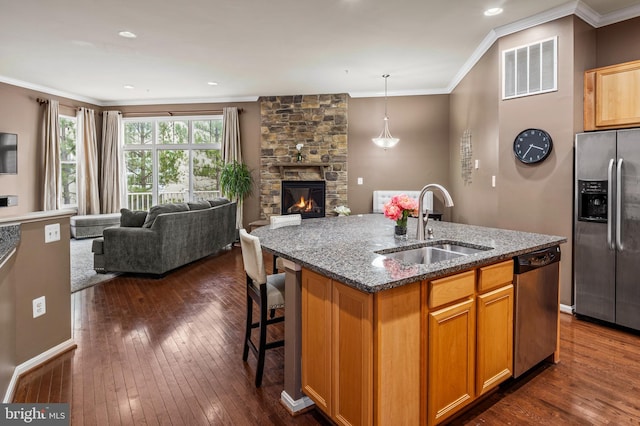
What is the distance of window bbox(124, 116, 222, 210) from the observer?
7723 mm

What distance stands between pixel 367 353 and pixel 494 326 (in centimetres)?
90

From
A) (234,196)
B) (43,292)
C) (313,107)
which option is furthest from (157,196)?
(43,292)

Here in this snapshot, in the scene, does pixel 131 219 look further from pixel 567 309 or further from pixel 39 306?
pixel 567 309

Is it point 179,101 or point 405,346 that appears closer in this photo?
point 405,346

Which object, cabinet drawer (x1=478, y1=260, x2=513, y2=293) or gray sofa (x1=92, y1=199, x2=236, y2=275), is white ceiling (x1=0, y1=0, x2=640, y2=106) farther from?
cabinet drawer (x1=478, y1=260, x2=513, y2=293)

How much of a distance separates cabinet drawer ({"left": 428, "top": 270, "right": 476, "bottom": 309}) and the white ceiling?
9.19 ft

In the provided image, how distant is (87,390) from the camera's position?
2.16 m

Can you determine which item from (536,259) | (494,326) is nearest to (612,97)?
(536,259)

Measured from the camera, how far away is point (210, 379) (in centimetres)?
228

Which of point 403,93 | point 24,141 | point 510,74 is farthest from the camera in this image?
point 403,93

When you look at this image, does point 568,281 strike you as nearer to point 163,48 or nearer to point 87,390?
point 87,390

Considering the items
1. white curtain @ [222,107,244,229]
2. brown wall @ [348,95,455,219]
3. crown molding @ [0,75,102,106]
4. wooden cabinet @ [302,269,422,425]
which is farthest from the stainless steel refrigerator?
crown molding @ [0,75,102,106]

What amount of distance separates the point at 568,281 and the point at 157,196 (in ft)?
25.0

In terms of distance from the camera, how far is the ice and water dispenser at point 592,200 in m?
3.05
